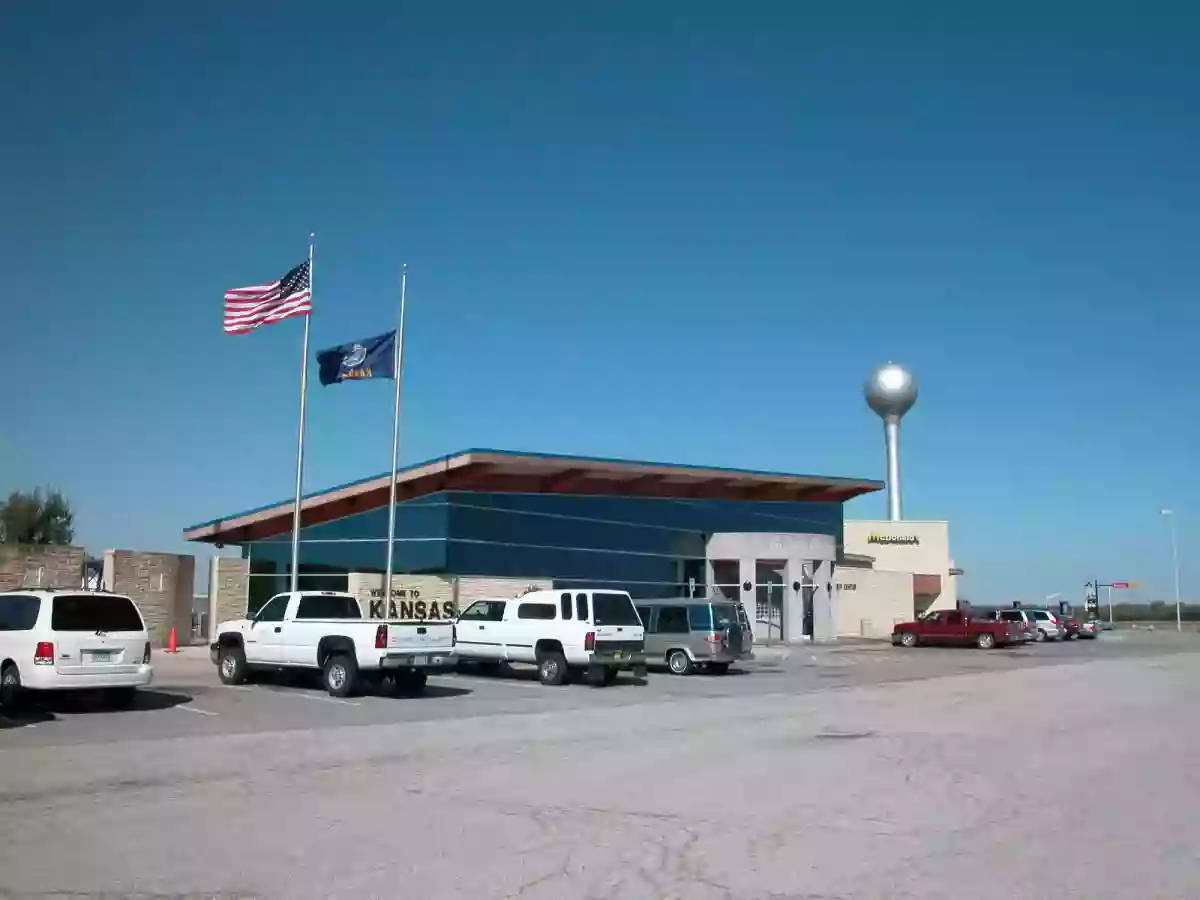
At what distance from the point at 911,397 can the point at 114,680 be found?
227 ft

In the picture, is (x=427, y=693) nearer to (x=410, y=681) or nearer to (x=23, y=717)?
(x=410, y=681)

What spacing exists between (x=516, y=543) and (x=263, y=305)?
13.3 meters

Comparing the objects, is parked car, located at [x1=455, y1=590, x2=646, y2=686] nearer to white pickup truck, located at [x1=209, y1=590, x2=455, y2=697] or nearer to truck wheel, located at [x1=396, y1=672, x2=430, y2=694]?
white pickup truck, located at [x1=209, y1=590, x2=455, y2=697]

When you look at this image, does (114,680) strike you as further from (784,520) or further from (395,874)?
(784,520)

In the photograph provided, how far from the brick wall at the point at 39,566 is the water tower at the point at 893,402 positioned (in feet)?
192

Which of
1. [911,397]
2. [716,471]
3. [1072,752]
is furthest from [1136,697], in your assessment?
[911,397]

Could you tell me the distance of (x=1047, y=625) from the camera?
181ft

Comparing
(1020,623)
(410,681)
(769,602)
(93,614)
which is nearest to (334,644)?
(410,681)

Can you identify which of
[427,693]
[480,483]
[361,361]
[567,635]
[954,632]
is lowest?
[427,693]

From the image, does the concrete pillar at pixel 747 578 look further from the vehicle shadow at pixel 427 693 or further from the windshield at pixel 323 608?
the windshield at pixel 323 608

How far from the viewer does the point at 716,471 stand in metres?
45.1

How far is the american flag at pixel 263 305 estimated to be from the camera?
89.7 ft

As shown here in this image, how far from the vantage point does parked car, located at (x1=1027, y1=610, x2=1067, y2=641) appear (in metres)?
54.8

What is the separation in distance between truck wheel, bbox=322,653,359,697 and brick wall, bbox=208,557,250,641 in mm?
15434
